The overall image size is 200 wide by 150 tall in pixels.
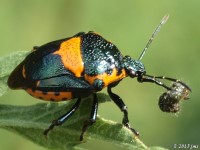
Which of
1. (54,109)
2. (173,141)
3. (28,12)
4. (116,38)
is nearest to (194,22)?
(116,38)

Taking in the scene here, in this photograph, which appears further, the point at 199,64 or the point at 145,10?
the point at 145,10

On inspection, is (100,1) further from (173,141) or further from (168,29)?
(173,141)

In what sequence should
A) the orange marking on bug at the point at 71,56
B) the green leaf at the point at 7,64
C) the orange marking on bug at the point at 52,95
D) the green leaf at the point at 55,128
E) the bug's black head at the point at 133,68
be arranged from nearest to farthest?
the green leaf at the point at 55,128, the green leaf at the point at 7,64, the orange marking on bug at the point at 52,95, the orange marking on bug at the point at 71,56, the bug's black head at the point at 133,68

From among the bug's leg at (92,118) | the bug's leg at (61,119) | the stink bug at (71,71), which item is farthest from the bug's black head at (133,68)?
the bug's leg at (61,119)

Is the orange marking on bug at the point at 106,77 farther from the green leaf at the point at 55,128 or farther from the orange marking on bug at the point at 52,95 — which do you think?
the green leaf at the point at 55,128

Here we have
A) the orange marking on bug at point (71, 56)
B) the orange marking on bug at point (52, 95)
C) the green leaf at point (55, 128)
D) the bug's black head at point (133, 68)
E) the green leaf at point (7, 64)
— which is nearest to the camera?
the green leaf at point (55, 128)

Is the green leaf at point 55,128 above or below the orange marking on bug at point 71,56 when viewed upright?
below

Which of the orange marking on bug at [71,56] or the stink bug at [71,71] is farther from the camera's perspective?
the orange marking on bug at [71,56]

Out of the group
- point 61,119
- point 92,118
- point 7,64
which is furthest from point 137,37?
point 7,64
